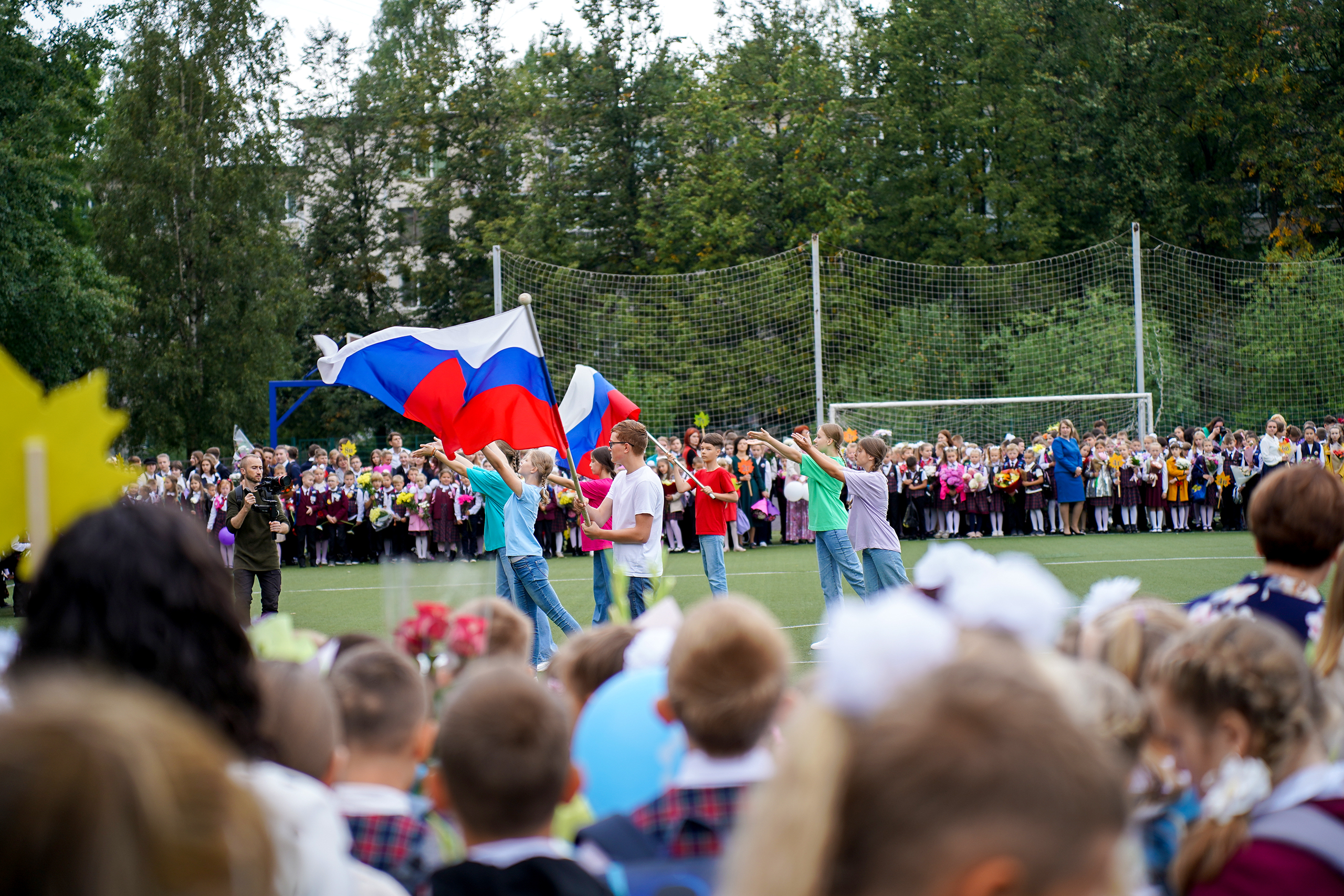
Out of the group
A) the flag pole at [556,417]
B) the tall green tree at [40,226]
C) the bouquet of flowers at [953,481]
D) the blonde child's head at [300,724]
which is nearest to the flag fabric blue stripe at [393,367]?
the flag pole at [556,417]

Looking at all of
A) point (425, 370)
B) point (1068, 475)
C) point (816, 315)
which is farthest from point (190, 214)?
point (425, 370)

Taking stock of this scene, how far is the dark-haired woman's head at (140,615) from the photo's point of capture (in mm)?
2203

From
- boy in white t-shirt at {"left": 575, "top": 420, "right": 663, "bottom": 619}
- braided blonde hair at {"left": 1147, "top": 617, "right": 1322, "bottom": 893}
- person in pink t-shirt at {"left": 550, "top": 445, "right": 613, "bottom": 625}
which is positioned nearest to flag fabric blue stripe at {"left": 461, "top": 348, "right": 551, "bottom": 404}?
boy in white t-shirt at {"left": 575, "top": 420, "right": 663, "bottom": 619}

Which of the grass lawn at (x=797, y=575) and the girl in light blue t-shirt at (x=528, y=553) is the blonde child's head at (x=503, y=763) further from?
the girl in light blue t-shirt at (x=528, y=553)

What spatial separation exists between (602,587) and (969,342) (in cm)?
1816

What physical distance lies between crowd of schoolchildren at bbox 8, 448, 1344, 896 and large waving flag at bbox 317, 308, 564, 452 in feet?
18.7

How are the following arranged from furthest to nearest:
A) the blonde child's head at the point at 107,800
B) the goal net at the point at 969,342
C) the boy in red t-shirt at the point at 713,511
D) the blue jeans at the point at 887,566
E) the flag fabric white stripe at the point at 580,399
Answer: the goal net at the point at 969,342, the flag fabric white stripe at the point at 580,399, the boy in red t-shirt at the point at 713,511, the blue jeans at the point at 887,566, the blonde child's head at the point at 107,800

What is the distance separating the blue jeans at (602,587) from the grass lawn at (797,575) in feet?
3.71

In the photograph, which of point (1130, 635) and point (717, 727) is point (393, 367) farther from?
point (717, 727)

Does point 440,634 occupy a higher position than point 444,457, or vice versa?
point 444,457

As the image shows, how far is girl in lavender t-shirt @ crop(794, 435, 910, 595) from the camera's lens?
1009 centimetres

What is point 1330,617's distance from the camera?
3.60 m

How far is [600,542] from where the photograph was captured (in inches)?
434

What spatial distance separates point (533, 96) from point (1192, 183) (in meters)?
19.3
